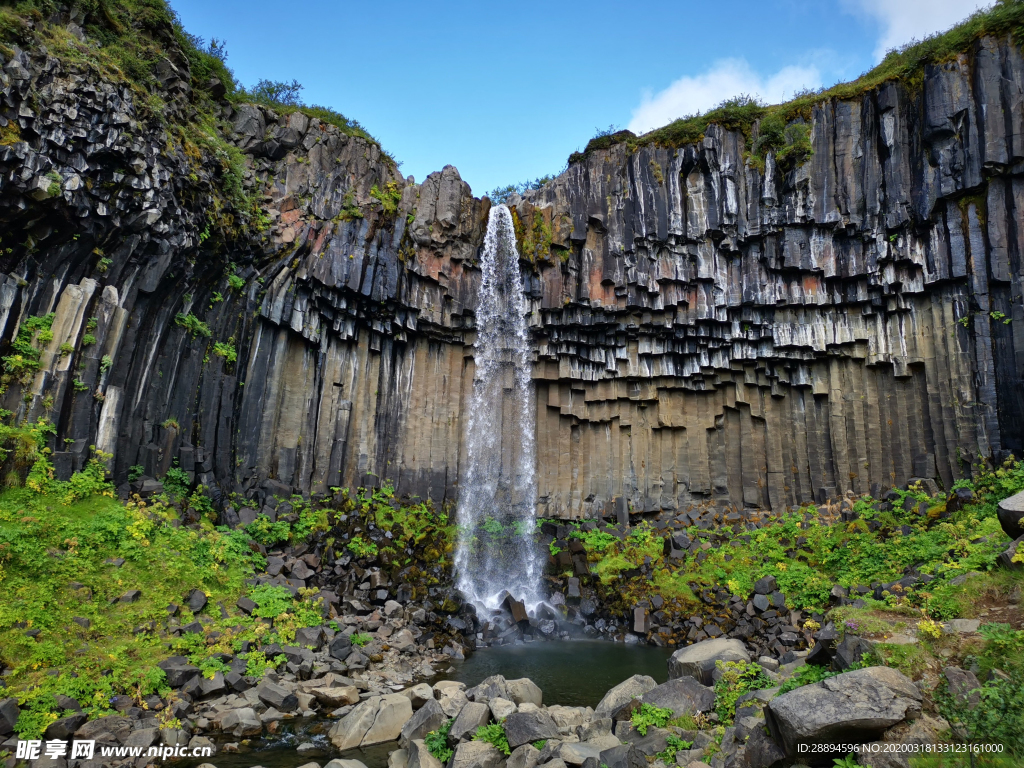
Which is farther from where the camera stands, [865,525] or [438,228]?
[438,228]

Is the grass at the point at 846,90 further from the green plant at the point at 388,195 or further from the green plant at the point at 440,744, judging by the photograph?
the green plant at the point at 440,744

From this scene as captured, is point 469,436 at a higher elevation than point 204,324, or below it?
below

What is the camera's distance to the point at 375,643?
12.9 metres

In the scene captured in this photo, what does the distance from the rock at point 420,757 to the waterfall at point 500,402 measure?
1172 centimetres

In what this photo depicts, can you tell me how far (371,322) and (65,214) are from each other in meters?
8.93

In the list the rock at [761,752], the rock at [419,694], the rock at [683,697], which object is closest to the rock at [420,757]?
the rock at [419,694]

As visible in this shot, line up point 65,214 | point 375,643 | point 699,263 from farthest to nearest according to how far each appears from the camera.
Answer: point 699,263 < point 375,643 < point 65,214

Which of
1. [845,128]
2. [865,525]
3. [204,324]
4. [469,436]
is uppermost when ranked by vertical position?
[845,128]

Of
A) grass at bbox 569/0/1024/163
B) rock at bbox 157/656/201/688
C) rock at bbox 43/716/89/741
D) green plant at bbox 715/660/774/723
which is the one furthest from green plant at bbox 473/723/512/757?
grass at bbox 569/0/1024/163

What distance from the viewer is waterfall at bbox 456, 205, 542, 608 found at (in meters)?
20.4

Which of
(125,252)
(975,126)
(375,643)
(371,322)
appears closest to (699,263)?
(975,126)

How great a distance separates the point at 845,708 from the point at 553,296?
16458 mm

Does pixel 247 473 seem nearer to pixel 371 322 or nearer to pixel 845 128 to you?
pixel 371 322

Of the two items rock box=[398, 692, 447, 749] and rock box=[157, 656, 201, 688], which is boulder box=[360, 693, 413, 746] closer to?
rock box=[398, 692, 447, 749]
